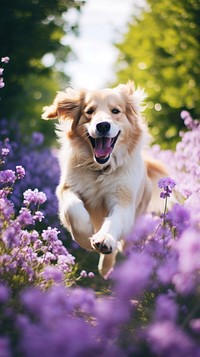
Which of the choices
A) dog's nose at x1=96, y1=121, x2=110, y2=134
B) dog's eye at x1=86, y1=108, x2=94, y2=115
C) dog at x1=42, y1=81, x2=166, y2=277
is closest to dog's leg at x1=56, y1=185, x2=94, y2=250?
dog at x1=42, y1=81, x2=166, y2=277

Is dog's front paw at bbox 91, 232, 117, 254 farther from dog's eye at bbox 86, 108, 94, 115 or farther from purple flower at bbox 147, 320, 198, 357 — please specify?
purple flower at bbox 147, 320, 198, 357

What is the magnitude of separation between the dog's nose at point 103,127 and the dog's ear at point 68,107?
0.74 meters

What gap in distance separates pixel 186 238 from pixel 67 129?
→ 11.7ft

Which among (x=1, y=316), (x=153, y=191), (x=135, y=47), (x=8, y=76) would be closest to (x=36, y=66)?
(x=8, y=76)

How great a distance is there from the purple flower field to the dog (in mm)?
472

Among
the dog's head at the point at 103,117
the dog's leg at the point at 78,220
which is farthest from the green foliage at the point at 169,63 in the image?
the dog's leg at the point at 78,220

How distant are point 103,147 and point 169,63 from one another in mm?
5291

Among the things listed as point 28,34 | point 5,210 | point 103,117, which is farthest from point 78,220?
point 28,34

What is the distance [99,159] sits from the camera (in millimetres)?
4727

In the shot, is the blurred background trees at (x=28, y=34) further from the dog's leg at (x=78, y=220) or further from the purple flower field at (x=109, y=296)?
the dog's leg at (x=78, y=220)

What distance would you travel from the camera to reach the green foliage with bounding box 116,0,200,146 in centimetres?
812

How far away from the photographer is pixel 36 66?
404 inches

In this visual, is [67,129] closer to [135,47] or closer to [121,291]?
[121,291]

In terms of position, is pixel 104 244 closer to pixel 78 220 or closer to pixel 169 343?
pixel 78 220
